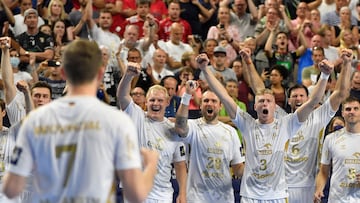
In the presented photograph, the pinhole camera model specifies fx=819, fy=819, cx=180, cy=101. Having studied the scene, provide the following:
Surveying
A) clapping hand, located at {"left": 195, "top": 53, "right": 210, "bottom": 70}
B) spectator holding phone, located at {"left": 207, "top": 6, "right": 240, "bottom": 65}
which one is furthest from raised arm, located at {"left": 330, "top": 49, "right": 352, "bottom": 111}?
spectator holding phone, located at {"left": 207, "top": 6, "right": 240, "bottom": 65}

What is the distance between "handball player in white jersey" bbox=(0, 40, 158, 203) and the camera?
4.70 m

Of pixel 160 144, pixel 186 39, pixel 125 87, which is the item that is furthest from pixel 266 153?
pixel 186 39

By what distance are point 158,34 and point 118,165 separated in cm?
1269

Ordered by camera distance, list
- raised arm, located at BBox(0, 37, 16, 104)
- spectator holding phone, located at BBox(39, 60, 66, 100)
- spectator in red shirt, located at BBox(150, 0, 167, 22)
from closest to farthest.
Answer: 1. raised arm, located at BBox(0, 37, 16, 104)
2. spectator holding phone, located at BBox(39, 60, 66, 100)
3. spectator in red shirt, located at BBox(150, 0, 167, 22)

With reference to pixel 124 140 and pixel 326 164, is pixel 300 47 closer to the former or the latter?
pixel 326 164

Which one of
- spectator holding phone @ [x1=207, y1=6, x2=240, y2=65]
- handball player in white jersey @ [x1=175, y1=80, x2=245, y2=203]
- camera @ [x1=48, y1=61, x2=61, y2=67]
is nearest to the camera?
handball player in white jersey @ [x1=175, y1=80, x2=245, y2=203]

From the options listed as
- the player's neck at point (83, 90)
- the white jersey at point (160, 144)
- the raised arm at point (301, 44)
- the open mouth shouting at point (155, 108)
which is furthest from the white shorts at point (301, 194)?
the player's neck at point (83, 90)

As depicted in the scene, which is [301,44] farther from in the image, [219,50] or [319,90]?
[319,90]

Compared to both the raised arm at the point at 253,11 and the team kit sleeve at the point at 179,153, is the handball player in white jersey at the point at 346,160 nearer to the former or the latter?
the team kit sleeve at the point at 179,153

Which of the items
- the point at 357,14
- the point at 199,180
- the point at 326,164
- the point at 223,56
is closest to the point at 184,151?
the point at 199,180

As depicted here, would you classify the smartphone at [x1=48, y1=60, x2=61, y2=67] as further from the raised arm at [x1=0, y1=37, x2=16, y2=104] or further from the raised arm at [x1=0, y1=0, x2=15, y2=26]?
the raised arm at [x1=0, y1=37, x2=16, y2=104]

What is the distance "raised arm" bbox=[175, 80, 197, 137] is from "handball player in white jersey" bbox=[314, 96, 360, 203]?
2.11m

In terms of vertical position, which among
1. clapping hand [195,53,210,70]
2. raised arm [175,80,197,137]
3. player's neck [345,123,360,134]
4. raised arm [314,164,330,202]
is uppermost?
clapping hand [195,53,210,70]

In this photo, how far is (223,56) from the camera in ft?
50.4
